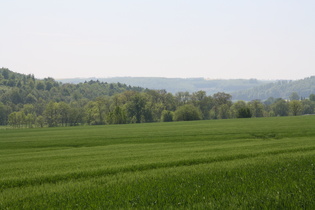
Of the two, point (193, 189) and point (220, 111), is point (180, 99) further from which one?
point (193, 189)

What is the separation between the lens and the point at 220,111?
164375mm

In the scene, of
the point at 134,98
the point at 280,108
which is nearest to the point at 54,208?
the point at 134,98

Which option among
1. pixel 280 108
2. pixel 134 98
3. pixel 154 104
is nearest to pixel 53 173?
pixel 134 98

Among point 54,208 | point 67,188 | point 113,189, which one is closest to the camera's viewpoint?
point 54,208

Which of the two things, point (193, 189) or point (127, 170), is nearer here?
point (193, 189)

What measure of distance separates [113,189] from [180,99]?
16886 centimetres

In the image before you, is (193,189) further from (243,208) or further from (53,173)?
(53,173)

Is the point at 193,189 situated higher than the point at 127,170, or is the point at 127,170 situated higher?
the point at 193,189

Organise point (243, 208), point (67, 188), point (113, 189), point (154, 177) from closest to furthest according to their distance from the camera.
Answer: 1. point (243, 208)
2. point (113, 189)
3. point (67, 188)
4. point (154, 177)

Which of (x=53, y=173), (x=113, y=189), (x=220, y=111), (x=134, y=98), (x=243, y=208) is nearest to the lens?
(x=243, y=208)

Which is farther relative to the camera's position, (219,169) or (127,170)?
(127,170)

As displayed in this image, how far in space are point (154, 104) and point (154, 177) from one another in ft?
492

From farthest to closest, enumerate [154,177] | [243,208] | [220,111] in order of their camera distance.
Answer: [220,111] < [154,177] < [243,208]

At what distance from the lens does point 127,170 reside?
19.3 m
